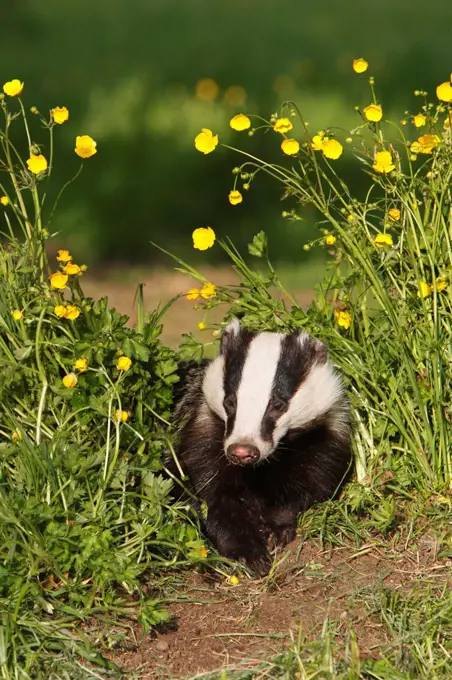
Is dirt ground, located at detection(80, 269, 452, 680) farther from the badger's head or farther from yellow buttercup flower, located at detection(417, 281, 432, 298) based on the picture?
yellow buttercup flower, located at detection(417, 281, 432, 298)

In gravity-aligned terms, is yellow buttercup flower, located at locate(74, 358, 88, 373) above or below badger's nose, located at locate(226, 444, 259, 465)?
above

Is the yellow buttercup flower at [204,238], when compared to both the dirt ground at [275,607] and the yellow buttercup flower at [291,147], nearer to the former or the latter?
the yellow buttercup flower at [291,147]

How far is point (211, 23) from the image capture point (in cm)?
1462

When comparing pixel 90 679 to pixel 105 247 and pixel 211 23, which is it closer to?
pixel 105 247

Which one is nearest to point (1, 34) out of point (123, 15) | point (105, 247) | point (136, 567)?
point (123, 15)

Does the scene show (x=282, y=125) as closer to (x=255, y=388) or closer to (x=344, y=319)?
(x=344, y=319)

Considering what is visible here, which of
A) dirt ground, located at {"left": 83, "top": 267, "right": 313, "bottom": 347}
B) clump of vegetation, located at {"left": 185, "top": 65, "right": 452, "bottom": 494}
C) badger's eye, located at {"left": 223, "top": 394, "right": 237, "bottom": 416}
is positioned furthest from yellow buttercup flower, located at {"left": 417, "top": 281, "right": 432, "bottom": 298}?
dirt ground, located at {"left": 83, "top": 267, "right": 313, "bottom": 347}

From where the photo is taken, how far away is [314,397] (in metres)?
4.58

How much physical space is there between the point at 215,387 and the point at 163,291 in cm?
371

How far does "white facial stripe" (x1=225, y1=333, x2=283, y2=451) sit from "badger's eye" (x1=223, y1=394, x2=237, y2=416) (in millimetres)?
71

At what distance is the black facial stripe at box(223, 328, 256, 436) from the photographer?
4.49 m

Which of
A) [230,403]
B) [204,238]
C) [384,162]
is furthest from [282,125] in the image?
[230,403]

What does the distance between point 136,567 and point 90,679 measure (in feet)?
1.36

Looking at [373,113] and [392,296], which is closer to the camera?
[373,113]
